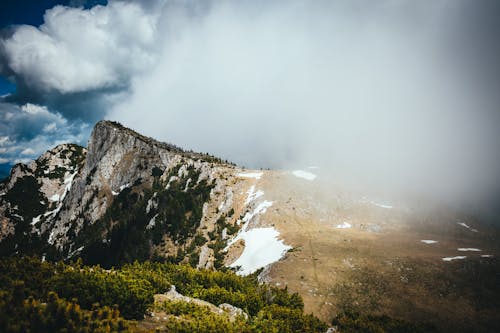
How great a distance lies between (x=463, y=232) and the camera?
190 ft

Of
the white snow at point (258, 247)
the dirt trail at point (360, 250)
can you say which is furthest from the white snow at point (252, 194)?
the white snow at point (258, 247)

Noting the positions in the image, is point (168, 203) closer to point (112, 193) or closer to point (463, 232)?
point (112, 193)

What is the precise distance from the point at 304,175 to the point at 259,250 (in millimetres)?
42079

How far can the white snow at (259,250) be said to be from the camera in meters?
44.8

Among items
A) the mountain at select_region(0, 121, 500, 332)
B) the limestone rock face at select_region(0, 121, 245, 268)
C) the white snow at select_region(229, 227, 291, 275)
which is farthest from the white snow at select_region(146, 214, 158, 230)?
the white snow at select_region(229, 227, 291, 275)

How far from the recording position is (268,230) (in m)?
57.2

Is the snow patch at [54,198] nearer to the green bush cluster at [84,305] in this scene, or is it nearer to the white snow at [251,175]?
the white snow at [251,175]

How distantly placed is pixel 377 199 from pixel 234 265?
46.0m

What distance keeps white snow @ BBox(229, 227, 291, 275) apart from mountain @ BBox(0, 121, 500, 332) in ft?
1.07

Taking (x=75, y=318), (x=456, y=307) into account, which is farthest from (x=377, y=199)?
(x=75, y=318)

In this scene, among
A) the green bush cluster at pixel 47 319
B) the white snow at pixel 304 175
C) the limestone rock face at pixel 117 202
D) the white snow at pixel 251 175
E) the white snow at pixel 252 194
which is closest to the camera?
the green bush cluster at pixel 47 319

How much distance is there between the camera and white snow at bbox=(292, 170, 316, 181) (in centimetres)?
8531

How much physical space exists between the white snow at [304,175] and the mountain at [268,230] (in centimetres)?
105

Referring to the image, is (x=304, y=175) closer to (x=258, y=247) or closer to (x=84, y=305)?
(x=258, y=247)
